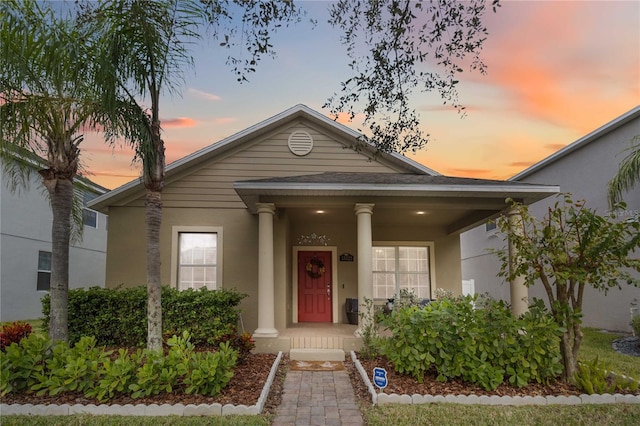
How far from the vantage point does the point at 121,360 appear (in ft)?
17.1

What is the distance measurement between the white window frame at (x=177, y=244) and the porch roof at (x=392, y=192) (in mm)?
1608

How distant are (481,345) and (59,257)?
638cm

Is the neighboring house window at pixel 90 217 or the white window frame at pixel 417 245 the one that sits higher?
the neighboring house window at pixel 90 217

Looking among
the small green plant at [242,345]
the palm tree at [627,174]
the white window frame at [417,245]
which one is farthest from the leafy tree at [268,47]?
the palm tree at [627,174]

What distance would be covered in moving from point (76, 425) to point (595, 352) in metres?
9.72

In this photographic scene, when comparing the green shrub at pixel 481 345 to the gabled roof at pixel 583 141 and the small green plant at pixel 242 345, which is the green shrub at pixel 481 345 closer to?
the small green plant at pixel 242 345

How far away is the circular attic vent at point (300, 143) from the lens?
10961 millimetres

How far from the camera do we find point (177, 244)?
10227 millimetres

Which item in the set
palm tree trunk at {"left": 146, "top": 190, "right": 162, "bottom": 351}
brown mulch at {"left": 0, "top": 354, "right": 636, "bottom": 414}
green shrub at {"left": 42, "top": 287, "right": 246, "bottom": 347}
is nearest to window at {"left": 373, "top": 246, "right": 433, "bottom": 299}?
green shrub at {"left": 42, "top": 287, "right": 246, "bottom": 347}

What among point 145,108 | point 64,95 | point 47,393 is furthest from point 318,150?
point 47,393

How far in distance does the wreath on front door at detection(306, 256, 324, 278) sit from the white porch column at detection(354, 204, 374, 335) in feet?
10.6

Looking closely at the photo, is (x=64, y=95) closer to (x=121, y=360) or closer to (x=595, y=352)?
(x=121, y=360)

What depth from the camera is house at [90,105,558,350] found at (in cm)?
848

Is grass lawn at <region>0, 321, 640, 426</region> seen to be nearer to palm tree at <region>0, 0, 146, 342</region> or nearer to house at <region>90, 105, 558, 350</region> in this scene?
palm tree at <region>0, 0, 146, 342</region>
